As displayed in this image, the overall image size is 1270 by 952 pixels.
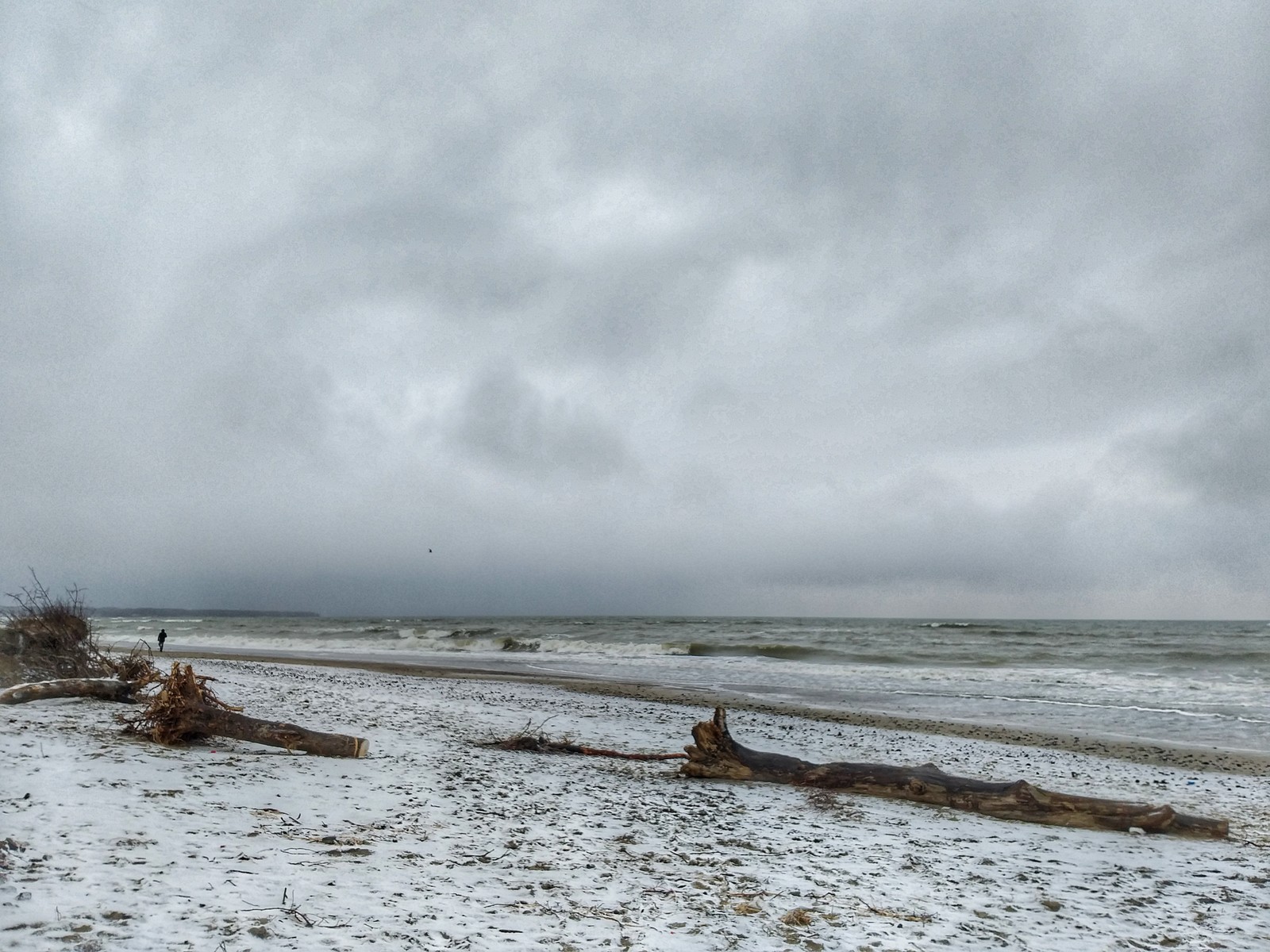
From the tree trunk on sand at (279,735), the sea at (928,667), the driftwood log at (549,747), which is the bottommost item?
the sea at (928,667)

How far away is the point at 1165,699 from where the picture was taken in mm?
23078

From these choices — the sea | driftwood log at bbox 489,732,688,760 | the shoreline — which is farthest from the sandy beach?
the sea

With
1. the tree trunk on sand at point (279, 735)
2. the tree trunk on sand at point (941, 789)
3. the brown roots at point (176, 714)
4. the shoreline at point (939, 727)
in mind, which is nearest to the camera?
the tree trunk on sand at point (941, 789)

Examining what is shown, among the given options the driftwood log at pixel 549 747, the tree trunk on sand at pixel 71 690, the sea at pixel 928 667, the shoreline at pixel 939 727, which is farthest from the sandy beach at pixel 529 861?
the sea at pixel 928 667

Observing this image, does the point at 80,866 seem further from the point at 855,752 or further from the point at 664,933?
the point at 855,752

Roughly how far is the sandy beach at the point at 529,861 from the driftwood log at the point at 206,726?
0.18 m

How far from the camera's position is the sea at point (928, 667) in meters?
19.5

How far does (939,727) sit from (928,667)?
18.7 metres

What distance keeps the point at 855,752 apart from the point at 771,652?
33.8m

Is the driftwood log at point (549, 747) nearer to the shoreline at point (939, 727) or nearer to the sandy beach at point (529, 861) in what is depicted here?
the sandy beach at point (529, 861)

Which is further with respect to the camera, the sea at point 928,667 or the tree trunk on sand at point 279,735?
the sea at point 928,667

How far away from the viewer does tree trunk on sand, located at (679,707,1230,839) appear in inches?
308

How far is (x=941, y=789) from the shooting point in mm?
8500

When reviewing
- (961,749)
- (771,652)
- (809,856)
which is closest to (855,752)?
(961,749)
